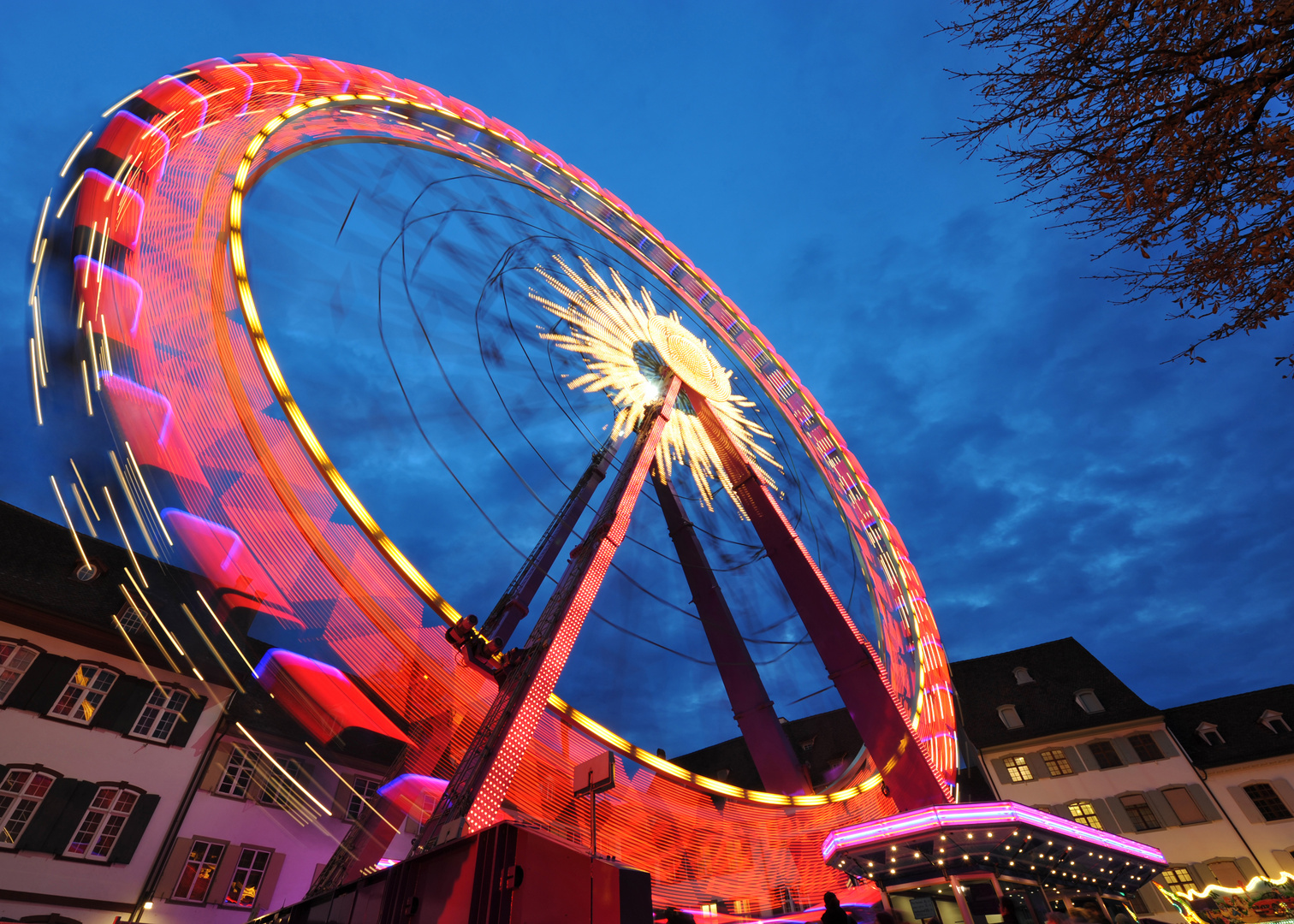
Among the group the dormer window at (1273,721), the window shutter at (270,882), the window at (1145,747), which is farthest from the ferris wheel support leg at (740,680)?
the dormer window at (1273,721)

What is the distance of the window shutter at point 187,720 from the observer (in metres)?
15.7

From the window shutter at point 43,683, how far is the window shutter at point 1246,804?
35470 millimetres

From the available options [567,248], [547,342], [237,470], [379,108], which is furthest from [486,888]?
[567,248]

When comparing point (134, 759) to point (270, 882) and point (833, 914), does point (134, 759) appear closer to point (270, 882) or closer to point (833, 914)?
point (270, 882)

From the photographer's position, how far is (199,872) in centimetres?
1483

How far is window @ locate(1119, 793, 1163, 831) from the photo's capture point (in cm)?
2234

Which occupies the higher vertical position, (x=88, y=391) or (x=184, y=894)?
(x=88, y=391)

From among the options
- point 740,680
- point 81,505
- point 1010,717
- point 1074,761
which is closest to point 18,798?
point 81,505

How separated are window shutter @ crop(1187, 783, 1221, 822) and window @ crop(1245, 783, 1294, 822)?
1161 millimetres

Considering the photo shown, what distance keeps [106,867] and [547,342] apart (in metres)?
15.1

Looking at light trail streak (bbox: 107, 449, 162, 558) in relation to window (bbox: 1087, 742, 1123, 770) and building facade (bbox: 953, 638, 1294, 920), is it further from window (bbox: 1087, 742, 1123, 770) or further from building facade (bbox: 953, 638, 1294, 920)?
window (bbox: 1087, 742, 1123, 770)

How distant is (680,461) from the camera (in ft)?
57.7

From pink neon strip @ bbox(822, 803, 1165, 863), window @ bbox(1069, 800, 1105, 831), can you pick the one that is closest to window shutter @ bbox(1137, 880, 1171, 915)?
window @ bbox(1069, 800, 1105, 831)

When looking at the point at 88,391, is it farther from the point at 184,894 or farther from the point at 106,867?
the point at 184,894
